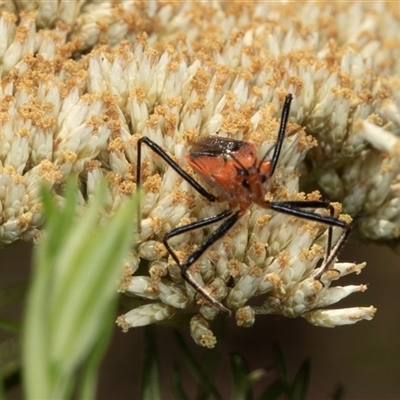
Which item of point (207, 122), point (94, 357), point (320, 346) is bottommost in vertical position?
point (320, 346)

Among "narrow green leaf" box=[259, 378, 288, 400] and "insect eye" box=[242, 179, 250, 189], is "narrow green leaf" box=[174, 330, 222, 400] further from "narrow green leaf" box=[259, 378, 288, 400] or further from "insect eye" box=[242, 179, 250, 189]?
"insect eye" box=[242, 179, 250, 189]

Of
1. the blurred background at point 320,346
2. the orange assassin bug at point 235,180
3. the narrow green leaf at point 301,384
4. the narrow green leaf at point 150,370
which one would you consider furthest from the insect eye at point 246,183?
the blurred background at point 320,346

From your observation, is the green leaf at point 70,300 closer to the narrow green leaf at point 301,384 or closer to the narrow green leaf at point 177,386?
the narrow green leaf at point 177,386

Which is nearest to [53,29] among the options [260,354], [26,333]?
[26,333]

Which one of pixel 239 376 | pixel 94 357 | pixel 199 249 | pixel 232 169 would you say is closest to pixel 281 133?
pixel 232 169

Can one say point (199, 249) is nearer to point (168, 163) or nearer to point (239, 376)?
point (168, 163)

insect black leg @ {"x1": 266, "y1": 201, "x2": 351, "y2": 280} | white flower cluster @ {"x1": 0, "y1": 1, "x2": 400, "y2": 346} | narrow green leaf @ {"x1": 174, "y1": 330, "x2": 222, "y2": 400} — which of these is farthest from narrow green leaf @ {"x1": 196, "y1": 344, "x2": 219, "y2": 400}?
insect black leg @ {"x1": 266, "y1": 201, "x2": 351, "y2": 280}
